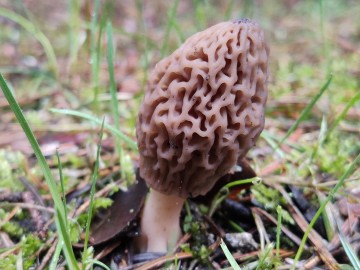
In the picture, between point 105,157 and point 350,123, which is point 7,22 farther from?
point 350,123

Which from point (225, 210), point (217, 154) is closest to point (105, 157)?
point (225, 210)

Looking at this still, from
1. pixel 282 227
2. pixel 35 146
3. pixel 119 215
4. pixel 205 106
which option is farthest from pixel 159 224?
pixel 35 146

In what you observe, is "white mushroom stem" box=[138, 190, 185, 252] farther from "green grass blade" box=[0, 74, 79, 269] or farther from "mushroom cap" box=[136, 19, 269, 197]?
"green grass blade" box=[0, 74, 79, 269]

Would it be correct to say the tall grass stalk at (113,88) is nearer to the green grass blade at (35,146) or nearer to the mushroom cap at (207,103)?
the mushroom cap at (207,103)

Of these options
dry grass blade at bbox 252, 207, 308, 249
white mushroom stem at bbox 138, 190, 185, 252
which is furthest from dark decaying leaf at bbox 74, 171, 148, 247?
dry grass blade at bbox 252, 207, 308, 249

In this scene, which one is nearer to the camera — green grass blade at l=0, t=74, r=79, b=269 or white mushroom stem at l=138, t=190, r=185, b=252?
green grass blade at l=0, t=74, r=79, b=269

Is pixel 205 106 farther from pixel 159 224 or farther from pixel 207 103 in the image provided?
pixel 159 224
